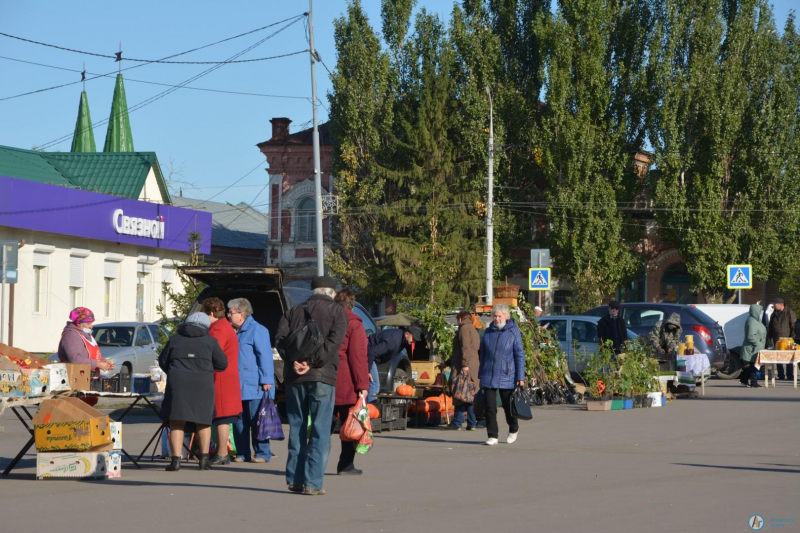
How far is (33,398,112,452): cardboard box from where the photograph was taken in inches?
414

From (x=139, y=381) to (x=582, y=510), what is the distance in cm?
598

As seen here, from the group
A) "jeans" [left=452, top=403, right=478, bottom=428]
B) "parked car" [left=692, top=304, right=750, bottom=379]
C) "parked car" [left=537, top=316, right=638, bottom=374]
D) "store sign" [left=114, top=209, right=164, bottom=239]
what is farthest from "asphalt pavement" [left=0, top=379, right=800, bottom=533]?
"store sign" [left=114, top=209, right=164, bottom=239]

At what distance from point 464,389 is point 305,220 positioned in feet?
133

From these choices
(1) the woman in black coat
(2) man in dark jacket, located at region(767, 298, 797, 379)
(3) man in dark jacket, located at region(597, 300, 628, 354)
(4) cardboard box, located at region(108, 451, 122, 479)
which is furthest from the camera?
(2) man in dark jacket, located at region(767, 298, 797, 379)

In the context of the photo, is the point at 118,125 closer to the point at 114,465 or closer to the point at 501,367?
the point at 501,367

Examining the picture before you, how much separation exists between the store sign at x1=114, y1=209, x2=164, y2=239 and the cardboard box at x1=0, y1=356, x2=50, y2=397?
28.5m

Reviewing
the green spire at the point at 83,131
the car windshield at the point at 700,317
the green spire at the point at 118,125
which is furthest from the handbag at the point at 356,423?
the green spire at the point at 83,131

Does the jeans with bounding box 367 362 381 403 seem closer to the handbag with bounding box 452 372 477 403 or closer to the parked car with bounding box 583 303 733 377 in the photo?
the handbag with bounding box 452 372 477 403

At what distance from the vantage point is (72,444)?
1058 centimetres

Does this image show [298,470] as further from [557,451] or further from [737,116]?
[737,116]

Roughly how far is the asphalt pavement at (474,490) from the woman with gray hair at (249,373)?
13.7 inches

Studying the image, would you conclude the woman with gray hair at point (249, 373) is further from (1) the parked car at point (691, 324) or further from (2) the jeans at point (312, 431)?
(1) the parked car at point (691, 324)

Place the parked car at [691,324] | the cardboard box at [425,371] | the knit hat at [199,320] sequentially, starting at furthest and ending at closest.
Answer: the parked car at [691,324]
the cardboard box at [425,371]
the knit hat at [199,320]

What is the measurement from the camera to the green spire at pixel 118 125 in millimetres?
59969
